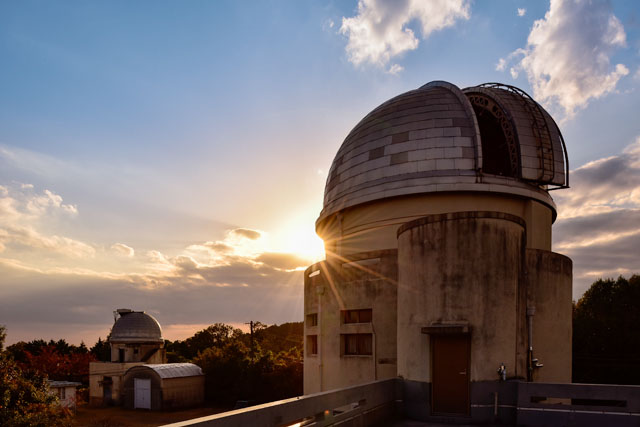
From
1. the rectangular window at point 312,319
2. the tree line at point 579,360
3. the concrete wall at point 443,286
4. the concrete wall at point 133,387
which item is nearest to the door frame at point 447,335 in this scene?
the concrete wall at point 443,286

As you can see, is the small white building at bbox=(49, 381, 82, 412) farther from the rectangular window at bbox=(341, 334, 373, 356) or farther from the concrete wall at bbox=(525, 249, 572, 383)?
the concrete wall at bbox=(525, 249, 572, 383)

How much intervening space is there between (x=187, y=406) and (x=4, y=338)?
71.9ft

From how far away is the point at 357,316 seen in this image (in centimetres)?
1767

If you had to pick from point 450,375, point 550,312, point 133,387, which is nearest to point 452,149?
point 550,312

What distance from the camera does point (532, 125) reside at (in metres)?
20.0

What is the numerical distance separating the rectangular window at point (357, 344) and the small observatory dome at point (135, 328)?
117 ft

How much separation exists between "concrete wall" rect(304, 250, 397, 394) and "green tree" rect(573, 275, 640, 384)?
21.9m

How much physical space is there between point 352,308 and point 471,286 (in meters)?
6.57

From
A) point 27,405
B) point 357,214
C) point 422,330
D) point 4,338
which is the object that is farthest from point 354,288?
point 4,338

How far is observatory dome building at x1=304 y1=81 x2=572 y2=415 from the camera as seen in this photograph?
39.1 feet

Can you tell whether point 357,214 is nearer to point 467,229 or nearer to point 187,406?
point 467,229

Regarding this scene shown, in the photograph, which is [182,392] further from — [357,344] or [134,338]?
[357,344]

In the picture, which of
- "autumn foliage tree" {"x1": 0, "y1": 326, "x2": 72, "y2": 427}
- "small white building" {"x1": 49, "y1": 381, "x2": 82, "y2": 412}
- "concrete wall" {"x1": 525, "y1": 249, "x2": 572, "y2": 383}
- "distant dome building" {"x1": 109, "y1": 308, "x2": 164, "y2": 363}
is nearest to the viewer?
"concrete wall" {"x1": 525, "y1": 249, "x2": 572, "y2": 383}

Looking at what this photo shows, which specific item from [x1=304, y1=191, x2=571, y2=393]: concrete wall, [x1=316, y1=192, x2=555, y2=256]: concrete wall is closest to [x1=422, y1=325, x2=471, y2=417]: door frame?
[x1=304, y1=191, x2=571, y2=393]: concrete wall
